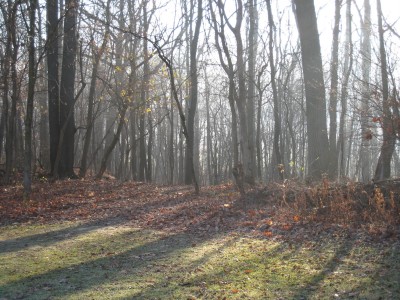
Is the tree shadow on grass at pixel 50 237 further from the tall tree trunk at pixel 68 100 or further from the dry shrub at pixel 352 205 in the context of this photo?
the tall tree trunk at pixel 68 100

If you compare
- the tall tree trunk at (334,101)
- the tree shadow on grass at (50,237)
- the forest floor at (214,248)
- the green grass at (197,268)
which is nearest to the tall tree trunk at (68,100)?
the forest floor at (214,248)

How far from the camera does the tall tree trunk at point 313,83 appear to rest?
1238 cm

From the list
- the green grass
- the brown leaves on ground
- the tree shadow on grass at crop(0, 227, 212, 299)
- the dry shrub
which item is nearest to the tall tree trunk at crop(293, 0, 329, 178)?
the brown leaves on ground

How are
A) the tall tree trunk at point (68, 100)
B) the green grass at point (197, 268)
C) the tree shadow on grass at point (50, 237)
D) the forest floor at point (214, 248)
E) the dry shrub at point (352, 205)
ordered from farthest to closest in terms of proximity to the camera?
1. the tall tree trunk at point (68, 100)
2. the tree shadow on grass at point (50, 237)
3. the dry shrub at point (352, 205)
4. the forest floor at point (214, 248)
5. the green grass at point (197, 268)

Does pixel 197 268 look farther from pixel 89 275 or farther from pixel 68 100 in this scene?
pixel 68 100

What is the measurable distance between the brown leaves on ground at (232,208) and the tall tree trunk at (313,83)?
236 centimetres

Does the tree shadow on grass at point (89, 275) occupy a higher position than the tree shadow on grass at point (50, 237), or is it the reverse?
the tree shadow on grass at point (50, 237)

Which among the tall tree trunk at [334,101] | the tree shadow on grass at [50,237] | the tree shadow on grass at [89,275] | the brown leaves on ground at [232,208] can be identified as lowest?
the tree shadow on grass at [89,275]

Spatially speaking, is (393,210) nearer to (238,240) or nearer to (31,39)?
(238,240)

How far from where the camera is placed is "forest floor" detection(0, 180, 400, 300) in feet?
14.8

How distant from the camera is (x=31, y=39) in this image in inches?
420

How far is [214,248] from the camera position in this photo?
6.32 metres

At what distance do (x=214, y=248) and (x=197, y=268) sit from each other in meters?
1.07

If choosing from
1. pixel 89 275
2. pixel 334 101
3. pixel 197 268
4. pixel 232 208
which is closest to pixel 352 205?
pixel 232 208
